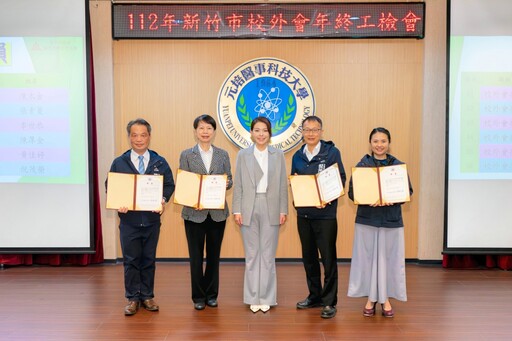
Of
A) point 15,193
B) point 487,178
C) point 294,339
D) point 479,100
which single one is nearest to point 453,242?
point 487,178

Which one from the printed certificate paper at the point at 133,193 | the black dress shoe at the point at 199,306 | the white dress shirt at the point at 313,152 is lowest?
the black dress shoe at the point at 199,306

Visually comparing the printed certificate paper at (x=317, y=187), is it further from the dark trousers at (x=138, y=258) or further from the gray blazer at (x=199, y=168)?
the dark trousers at (x=138, y=258)

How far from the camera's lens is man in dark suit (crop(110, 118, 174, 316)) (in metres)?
3.69

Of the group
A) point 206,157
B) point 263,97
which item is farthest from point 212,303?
point 263,97

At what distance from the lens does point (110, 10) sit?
5242mm

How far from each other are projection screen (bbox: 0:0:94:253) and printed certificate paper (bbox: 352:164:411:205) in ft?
9.68

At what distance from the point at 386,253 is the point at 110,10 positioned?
3806 millimetres

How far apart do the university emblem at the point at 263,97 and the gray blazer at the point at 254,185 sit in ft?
5.28

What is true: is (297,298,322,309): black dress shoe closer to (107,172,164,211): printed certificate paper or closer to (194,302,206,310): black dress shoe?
(194,302,206,310): black dress shoe

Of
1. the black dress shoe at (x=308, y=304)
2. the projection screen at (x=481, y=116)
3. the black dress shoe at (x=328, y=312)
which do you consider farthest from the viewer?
the projection screen at (x=481, y=116)

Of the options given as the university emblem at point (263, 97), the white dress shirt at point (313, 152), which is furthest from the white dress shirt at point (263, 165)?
the university emblem at point (263, 97)

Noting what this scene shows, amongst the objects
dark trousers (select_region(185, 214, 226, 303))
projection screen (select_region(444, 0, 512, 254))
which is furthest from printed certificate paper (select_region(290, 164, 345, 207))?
projection screen (select_region(444, 0, 512, 254))

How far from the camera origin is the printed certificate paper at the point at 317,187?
11.7 ft

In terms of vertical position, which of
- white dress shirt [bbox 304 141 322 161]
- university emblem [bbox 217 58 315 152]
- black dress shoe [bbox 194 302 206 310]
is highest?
university emblem [bbox 217 58 315 152]
